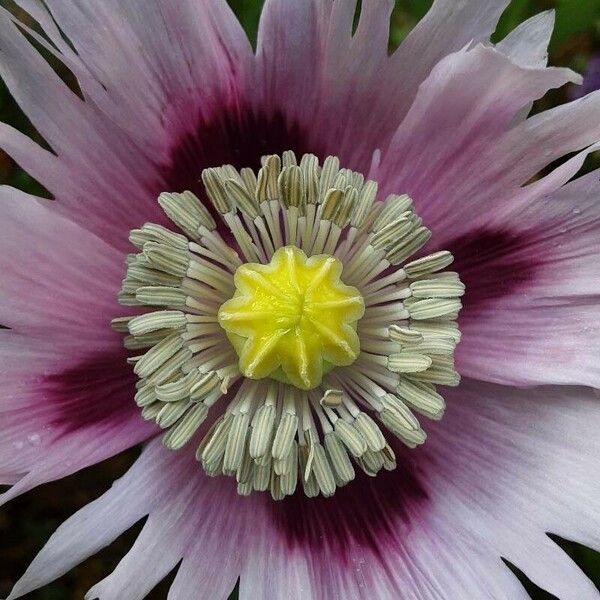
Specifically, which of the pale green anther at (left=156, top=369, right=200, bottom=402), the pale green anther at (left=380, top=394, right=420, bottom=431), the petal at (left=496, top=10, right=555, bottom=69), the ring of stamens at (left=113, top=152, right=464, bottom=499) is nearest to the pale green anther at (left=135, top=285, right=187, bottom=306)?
the ring of stamens at (left=113, top=152, right=464, bottom=499)

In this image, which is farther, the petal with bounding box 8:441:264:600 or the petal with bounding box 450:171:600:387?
the petal with bounding box 450:171:600:387

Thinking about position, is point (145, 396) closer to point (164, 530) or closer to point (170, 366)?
point (170, 366)

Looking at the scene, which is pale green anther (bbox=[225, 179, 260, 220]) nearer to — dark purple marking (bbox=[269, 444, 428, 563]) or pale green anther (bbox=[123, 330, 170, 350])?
pale green anther (bbox=[123, 330, 170, 350])

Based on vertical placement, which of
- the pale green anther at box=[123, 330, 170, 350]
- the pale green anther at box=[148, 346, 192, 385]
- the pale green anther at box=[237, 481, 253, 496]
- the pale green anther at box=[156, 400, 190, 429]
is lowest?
the pale green anther at box=[237, 481, 253, 496]

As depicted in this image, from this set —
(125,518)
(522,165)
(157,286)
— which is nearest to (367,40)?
(522,165)

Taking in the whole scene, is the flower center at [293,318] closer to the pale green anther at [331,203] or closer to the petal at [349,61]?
the pale green anther at [331,203]

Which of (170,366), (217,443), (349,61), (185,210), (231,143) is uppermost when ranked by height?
(349,61)

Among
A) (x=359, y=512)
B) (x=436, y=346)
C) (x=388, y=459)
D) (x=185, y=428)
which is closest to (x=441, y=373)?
(x=436, y=346)
